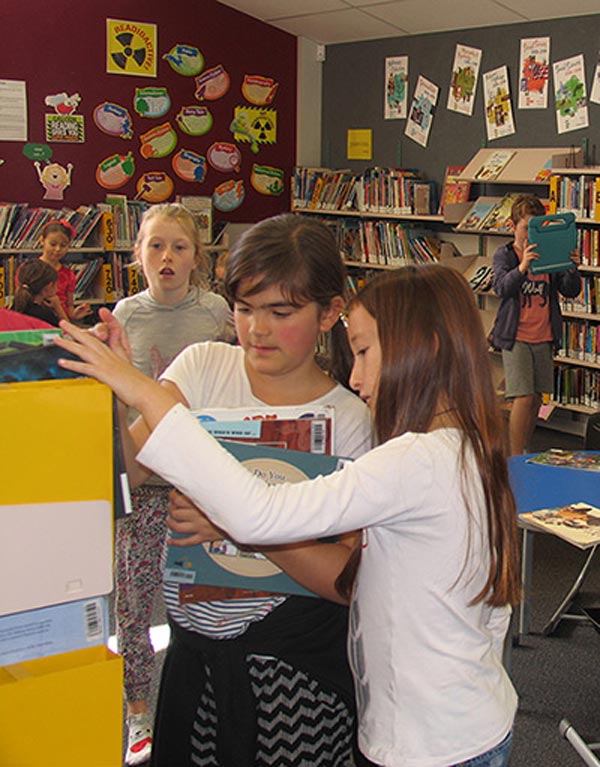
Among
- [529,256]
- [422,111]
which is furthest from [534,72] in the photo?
[529,256]

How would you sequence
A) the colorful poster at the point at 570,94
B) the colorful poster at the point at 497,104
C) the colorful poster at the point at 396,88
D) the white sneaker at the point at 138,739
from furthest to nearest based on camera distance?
the colorful poster at the point at 396,88 → the colorful poster at the point at 497,104 → the colorful poster at the point at 570,94 → the white sneaker at the point at 138,739

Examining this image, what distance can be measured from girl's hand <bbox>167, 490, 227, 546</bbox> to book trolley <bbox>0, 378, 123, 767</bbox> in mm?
317

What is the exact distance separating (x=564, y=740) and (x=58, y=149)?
17.1 ft

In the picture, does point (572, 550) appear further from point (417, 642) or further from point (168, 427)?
point (168, 427)

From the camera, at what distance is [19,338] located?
854mm

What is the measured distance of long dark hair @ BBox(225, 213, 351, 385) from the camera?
50.2 inches

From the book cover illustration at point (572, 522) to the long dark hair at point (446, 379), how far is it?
3.21 ft

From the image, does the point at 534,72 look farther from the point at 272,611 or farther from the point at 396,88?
the point at 272,611

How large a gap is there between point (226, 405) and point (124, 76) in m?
5.70

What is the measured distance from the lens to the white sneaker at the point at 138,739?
2.21m

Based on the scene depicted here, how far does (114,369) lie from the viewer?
0.88 m

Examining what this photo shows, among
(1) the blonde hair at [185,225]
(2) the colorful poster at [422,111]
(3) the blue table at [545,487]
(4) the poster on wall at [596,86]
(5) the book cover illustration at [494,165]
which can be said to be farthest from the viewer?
(2) the colorful poster at [422,111]

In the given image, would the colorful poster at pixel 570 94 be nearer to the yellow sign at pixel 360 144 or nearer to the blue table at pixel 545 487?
the yellow sign at pixel 360 144

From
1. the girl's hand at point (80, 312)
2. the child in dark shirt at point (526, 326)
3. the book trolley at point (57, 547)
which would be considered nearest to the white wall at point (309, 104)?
the girl's hand at point (80, 312)
